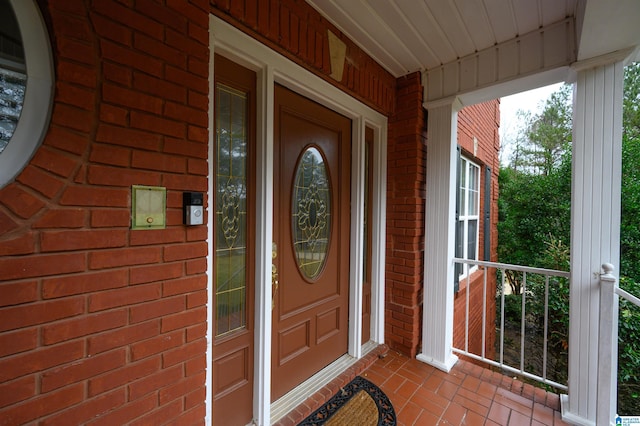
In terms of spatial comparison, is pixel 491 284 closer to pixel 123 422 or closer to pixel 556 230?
pixel 556 230

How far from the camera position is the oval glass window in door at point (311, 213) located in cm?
208

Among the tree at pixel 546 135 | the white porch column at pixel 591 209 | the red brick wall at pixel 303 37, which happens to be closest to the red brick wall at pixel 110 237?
the red brick wall at pixel 303 37

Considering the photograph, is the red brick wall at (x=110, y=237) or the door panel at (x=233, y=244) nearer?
the red brick wall at (x=110, y=237)

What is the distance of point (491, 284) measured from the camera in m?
5.53

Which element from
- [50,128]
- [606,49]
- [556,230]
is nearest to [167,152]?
[50,128]

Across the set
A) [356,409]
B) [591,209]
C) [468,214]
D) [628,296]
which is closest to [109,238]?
[356,409]

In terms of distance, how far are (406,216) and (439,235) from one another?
368mm

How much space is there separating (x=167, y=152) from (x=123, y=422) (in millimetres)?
1106

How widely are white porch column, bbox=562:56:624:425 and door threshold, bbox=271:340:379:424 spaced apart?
165 centimetres

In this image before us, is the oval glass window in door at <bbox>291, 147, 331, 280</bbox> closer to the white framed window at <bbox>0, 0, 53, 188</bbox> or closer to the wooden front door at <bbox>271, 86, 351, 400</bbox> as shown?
the wooden front door at <bbox>271, 86, 351, 400</bbox>

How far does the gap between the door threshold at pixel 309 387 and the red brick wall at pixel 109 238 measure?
0.78 m

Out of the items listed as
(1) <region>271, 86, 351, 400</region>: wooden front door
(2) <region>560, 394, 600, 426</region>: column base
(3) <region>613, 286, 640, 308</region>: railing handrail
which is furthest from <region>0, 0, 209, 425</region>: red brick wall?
(2) <region>560, 394, 600, 426</region>: column base

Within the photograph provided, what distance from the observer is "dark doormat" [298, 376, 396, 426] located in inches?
72.6

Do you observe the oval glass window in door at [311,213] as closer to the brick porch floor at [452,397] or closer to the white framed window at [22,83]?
the brick porch floor at [452,397]
